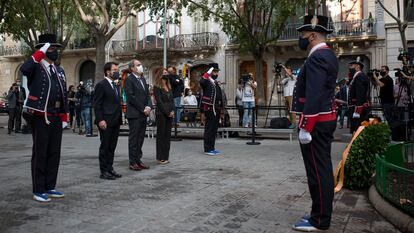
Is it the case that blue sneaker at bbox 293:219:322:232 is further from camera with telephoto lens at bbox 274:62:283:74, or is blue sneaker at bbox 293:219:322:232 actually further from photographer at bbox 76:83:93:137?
photographer at bbox 76:83:93:137

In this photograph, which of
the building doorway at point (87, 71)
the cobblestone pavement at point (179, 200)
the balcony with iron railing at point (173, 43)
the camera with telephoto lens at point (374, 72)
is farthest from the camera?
the building doorway at point (87, 71)

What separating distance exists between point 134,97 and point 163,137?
3.88 ft

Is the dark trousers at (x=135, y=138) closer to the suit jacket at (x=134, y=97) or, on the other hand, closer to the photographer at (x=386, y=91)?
the suit jacket at (x=134, y=97)

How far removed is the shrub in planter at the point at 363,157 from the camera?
21.7 feet

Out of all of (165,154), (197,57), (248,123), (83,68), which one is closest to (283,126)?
(248,123)

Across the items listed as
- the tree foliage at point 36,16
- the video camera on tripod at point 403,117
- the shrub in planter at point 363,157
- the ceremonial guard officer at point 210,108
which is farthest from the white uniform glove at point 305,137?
the tree foliage at point 36,16

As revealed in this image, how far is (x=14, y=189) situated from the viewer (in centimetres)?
665

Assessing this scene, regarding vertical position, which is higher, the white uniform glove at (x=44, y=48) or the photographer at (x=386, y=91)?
the white uniform glove at (x=44, y=48)

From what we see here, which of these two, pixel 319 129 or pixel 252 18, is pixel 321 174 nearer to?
pixel 319 129

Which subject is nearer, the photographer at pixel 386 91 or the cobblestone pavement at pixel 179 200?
the cobblestone pavement at pixel 179 200

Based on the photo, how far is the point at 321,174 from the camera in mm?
4688

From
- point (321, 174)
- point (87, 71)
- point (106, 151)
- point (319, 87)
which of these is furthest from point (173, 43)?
point (321, 174)

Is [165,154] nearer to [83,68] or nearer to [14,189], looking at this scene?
[14,189]

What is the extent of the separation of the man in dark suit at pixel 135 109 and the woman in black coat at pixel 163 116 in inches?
26.2
